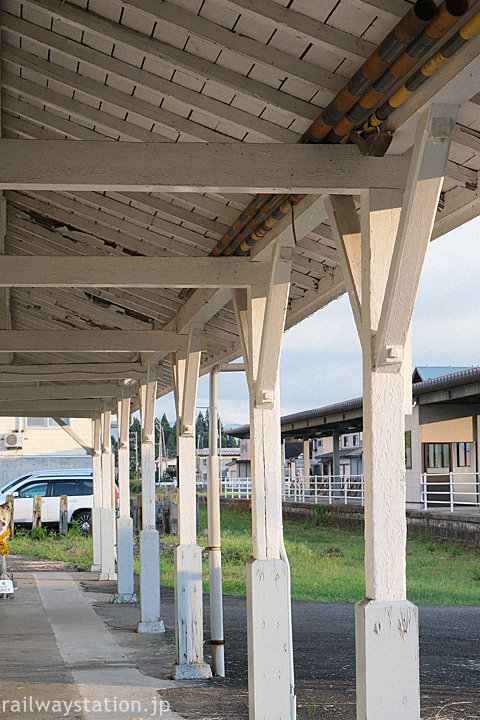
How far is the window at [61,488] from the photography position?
28.0 m

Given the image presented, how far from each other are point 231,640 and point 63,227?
17.8ft

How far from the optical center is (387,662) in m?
4.20

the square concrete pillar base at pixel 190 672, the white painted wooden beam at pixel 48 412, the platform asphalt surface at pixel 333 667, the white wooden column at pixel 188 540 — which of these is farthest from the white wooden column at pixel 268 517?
the white painted wooden beam at pixel 48 412

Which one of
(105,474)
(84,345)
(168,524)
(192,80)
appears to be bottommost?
(168,524)

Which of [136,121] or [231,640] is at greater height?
[136,121]

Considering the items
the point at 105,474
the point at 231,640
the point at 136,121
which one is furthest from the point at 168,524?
the point at 136,121

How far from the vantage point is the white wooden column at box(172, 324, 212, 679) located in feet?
29.8

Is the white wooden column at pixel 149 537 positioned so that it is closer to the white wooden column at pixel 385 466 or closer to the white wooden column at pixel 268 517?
the white wooden column at pixel 268 517

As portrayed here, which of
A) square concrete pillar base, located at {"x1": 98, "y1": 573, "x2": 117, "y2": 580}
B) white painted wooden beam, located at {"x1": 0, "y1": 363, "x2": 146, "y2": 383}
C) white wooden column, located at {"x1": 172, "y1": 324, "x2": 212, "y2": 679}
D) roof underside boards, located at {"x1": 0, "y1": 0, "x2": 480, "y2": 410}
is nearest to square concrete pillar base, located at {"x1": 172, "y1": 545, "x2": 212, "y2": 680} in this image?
white wooden column, located at {"x1": 172, "y1": 324, "x2": 212, "y2": 679}

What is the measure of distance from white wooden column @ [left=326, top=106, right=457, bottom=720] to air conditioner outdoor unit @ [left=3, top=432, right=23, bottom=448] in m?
30.1

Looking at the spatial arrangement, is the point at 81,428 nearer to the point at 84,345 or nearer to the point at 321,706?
the point at 84,345

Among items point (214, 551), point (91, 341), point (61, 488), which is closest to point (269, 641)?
point (214, 551)

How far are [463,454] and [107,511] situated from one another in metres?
14.6

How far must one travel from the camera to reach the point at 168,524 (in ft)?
98.0
